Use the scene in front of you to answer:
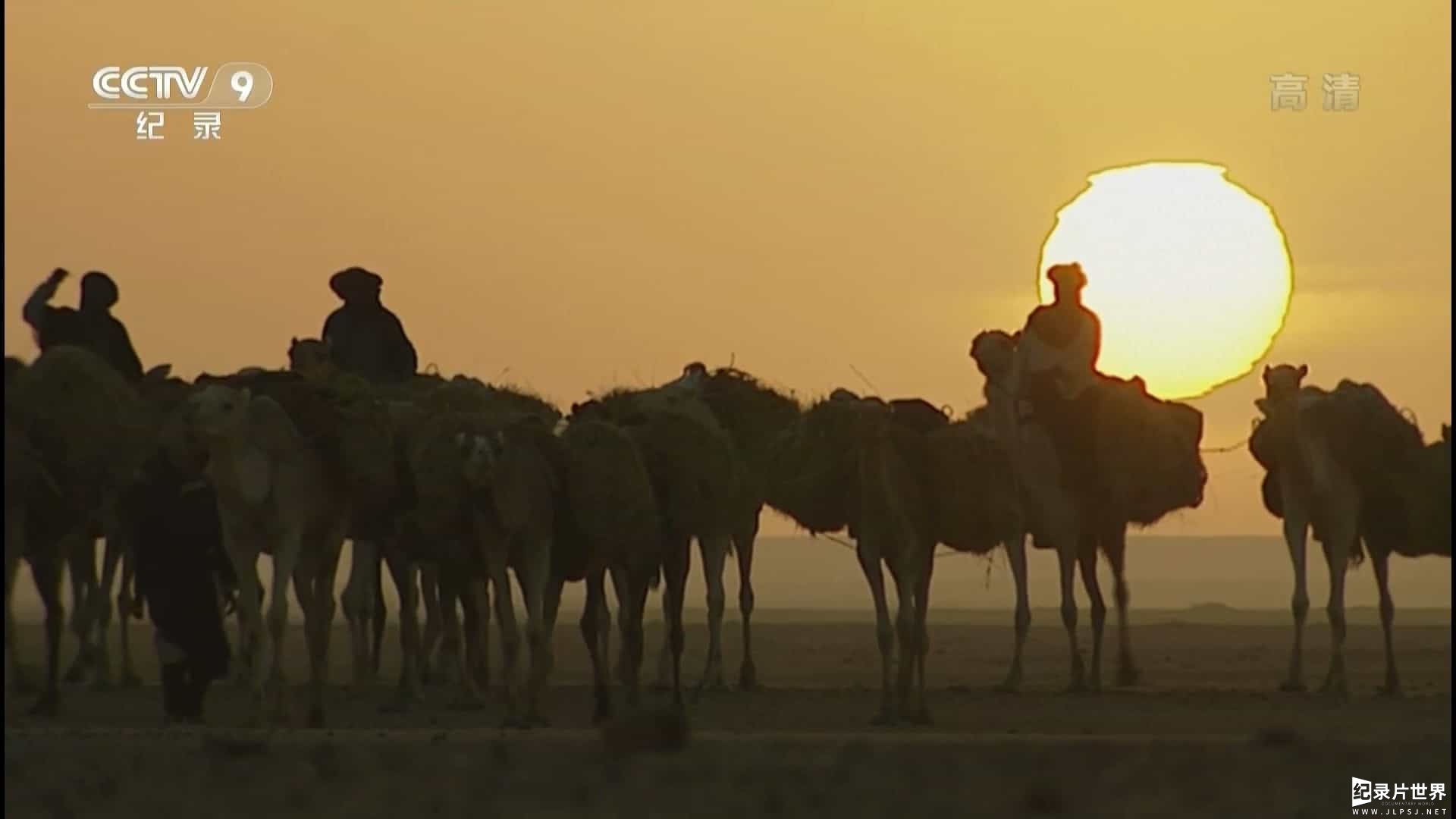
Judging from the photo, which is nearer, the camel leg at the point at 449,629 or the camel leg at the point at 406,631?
the camel leg at the point at 406,631

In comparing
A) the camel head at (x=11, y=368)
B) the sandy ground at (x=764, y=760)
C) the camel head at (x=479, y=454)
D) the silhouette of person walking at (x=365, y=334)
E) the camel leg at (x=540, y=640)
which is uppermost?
the silhouette of person walking at (x=365, y=334)

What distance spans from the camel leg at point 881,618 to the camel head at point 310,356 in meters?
4.12

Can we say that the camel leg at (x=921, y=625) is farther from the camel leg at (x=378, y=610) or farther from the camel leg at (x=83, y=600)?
the camel leg at (x=83, y=600)

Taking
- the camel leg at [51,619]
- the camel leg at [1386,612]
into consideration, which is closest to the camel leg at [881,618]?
Answer: the camel leg at [1386,612]

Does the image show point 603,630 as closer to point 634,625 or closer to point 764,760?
point 634,625

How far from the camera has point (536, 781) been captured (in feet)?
58.1

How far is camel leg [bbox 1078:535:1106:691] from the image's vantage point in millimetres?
25844

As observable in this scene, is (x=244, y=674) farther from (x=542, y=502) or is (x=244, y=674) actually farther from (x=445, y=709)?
(x=542, y=502)

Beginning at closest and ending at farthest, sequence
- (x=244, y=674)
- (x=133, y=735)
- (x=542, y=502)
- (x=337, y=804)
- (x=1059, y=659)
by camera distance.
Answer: (x=337, y=804), (x=133, y=735), (x=542, y=502), (x=244, y=674), (x=1059, y=659)

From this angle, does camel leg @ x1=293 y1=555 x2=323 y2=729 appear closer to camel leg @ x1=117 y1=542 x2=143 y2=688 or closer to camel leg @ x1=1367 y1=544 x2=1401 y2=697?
camel leg @ x1=117 y1=542 x2=143 y2=688

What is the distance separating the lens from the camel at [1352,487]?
83.3 ft

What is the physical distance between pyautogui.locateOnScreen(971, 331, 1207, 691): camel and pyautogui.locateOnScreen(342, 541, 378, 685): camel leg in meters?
4.97

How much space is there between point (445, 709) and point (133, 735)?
4.03 metres

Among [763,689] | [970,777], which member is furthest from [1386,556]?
[970,777]
